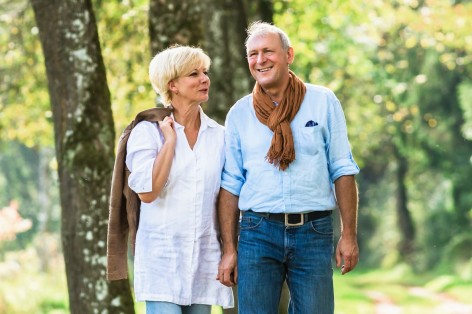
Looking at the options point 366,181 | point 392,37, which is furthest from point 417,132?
point 366,181

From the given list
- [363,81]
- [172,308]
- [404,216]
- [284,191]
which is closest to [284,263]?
[284,191]

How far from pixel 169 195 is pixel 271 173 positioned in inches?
23.6

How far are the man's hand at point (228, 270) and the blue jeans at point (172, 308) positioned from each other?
203mm

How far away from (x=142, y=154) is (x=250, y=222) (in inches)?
28.7

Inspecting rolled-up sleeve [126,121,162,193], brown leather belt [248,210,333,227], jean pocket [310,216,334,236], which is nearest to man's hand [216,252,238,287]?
brown leather belt [248,210,333,227]

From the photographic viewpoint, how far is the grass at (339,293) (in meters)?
19.1

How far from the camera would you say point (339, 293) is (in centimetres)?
2659

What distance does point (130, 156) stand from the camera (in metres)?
6.17

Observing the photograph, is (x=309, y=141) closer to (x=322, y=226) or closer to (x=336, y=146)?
(x=336, y=146)

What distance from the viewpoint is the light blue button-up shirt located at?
6027 mm

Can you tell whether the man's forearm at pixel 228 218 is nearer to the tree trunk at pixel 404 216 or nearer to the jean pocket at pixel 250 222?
the jean pocket at pixel 250 222

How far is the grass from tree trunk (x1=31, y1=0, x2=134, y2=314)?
613 centimetres

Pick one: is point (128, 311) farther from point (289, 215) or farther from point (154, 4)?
point (289, 215)

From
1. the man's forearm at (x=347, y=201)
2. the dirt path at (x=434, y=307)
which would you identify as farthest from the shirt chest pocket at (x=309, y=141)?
the dirt path at (x=434, y=307)
